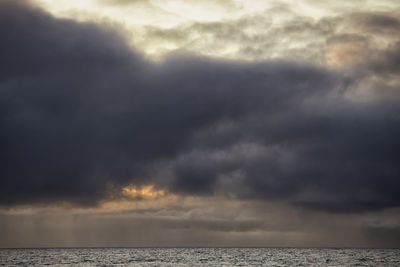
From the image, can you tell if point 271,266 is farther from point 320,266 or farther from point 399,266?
point 399,266

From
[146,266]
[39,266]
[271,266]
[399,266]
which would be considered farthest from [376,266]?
[39,266]

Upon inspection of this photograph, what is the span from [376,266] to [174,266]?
70155mm

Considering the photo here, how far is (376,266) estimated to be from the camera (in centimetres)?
15238

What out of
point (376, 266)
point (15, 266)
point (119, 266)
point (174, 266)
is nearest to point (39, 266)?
point (15, 266)

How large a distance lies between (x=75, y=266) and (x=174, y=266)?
33.6m

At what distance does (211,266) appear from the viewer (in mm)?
145250

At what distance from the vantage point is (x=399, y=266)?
152 meters

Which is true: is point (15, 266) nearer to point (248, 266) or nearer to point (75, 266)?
point (75, 266)

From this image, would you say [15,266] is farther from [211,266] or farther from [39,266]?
[211,266]

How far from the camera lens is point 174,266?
479ft

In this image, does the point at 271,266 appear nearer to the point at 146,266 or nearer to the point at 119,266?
the point at 146,266

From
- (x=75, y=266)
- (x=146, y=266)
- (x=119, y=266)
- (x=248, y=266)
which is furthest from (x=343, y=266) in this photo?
(x=75, y=266)

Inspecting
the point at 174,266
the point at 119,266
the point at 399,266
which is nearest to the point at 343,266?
the point at 399,266

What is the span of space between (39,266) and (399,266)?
12412cm
